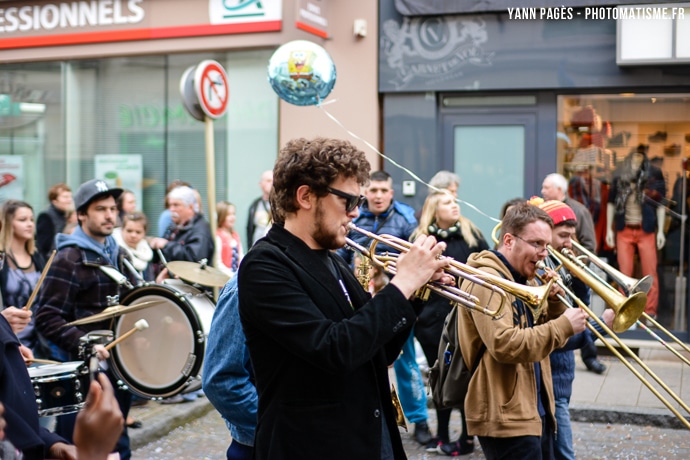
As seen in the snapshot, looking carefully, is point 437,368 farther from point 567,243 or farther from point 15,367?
point 15,367

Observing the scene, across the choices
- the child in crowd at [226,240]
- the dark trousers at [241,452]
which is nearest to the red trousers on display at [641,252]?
the child in crowd at [226,240]

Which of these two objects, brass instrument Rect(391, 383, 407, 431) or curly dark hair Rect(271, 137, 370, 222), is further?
brass instrument Rect(391, 383, 407, 431)

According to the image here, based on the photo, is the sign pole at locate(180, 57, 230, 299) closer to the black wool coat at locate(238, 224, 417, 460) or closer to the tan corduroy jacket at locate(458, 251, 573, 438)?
the tan corduroy jacket at locate(458, 251, 573, 438)

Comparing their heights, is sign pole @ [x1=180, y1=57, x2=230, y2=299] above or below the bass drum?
above

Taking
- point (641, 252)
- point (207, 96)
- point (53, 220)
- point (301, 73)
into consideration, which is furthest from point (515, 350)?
point (641, 252)

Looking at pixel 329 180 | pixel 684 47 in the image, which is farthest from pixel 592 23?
pixel 329 180

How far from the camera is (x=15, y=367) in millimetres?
3076

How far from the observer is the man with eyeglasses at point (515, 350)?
4039mm

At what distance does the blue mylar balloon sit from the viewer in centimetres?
838

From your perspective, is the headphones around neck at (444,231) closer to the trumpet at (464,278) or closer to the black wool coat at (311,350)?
the trumpet at (464,278)

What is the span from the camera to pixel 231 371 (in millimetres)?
3531

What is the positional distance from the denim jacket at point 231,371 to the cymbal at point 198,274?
3329 millimetres

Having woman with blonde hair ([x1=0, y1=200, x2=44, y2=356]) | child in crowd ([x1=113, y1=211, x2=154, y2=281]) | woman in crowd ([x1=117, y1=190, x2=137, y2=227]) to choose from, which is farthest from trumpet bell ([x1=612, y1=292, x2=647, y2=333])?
woman in crowd ([x1=117, y1=190, x2=137, y2=227])

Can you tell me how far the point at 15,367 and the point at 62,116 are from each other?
36.2 feet
